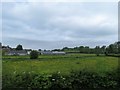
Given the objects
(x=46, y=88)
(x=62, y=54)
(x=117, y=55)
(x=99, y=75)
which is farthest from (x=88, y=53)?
(x=46, y=88)

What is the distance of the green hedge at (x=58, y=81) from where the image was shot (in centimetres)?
523

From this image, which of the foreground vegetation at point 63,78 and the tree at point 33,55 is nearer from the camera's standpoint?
the foreground vegetation at point 63,78

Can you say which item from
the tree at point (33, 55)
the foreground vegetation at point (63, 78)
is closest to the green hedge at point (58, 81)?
the foreground vegetation at point (63, 78)

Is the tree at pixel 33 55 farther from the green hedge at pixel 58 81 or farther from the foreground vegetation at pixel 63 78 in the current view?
the green hedge at pixel 58 81

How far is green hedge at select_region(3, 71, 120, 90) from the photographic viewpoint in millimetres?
5234

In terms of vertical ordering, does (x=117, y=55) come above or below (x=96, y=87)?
above

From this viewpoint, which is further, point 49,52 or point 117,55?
point 49,52

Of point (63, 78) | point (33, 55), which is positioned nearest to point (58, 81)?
point (63, 78)

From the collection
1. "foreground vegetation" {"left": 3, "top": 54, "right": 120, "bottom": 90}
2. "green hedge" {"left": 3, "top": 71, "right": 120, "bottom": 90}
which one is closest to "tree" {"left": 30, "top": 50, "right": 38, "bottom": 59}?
"foreground vegetation" {"left": 3, "top": 54, "right": 120, "bottom": 90}

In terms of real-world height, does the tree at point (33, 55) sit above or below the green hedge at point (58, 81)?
above

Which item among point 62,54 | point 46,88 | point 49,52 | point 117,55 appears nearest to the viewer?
point 46,88

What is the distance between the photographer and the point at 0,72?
5.34m

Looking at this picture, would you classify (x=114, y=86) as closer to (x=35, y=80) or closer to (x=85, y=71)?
(x=85, y=71)

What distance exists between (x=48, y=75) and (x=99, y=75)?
1.20 m
